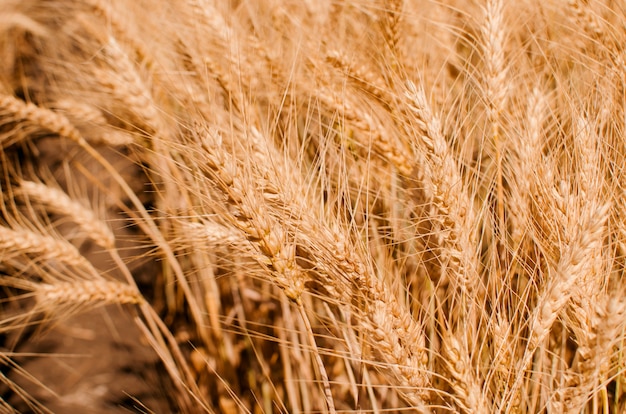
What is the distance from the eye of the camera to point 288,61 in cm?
90

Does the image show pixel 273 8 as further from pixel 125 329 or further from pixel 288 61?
pixel 125 329

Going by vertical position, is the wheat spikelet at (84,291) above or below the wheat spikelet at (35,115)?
below

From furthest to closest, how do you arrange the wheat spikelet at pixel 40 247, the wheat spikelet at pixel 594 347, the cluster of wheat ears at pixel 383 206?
1. the wheat spikelet at pixel 40 247
2. the cluster of wheat ears at pixel 383 206
3. the wheat spikelet at pixel 594 347

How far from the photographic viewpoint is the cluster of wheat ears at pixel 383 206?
0.55m

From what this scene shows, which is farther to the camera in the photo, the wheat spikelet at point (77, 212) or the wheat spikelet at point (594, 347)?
the wheat spikelet at point (77, 212)

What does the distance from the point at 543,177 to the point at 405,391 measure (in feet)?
1.21

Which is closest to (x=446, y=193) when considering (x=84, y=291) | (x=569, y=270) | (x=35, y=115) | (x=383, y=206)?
(x=569, y=270)

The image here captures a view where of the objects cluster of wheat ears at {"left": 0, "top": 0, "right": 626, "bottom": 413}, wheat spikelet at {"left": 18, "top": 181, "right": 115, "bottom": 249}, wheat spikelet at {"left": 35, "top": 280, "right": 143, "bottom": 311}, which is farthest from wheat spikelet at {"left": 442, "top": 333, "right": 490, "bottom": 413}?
wheat spikelet at {"left": 18, "top": 181, "right": 115, "bottom": 249}

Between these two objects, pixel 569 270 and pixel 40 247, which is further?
pixel 40 247

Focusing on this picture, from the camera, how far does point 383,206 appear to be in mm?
896

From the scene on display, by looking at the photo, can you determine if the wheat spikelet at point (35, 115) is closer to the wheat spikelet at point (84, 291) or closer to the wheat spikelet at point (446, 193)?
the wheat spikelet at point (84, 291)

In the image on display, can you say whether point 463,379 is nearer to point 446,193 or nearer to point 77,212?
point 446,193

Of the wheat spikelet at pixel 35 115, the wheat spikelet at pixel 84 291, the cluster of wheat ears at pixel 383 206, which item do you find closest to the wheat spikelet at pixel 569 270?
the cluster of wheat ears at pixel 383 206

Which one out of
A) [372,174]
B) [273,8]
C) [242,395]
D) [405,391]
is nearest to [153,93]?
[273,8]
